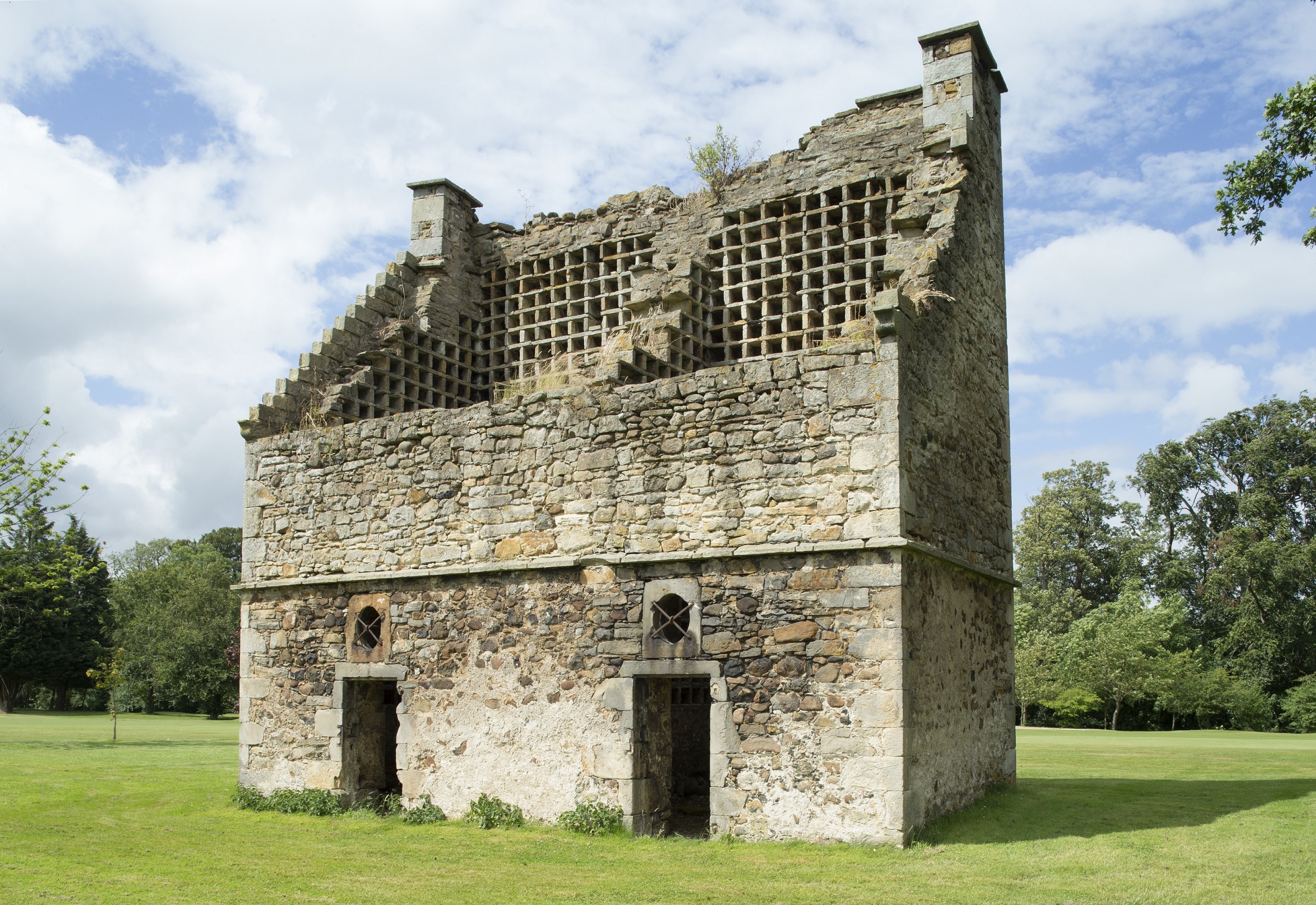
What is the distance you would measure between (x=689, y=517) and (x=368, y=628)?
4438mm

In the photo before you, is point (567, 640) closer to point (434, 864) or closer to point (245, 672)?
point (434, 864)

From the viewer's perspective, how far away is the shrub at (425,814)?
11648mm

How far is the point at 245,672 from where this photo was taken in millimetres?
13461

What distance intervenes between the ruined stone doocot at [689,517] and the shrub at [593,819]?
0.30ft

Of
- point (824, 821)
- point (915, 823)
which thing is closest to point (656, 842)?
point (824, 821)

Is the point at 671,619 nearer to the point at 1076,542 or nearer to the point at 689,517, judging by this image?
the point at 689,517

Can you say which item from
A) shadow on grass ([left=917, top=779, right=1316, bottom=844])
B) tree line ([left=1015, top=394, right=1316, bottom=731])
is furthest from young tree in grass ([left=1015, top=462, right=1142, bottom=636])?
shadow on grass ([left=917, top=779, right=1316, bottom=844])

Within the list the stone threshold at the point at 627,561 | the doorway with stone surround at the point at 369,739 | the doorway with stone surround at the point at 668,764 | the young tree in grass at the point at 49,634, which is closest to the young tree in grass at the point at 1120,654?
the stone threshold at the point at 627,561

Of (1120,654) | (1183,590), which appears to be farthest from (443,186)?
(1183,590)

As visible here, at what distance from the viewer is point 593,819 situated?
34.8ft

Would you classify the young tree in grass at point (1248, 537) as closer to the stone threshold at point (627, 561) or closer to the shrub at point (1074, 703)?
the shrub at point (1074, 703)

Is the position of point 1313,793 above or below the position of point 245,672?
below

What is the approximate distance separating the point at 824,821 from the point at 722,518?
2993 mm

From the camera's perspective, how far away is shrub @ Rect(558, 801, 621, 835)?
10.5m
